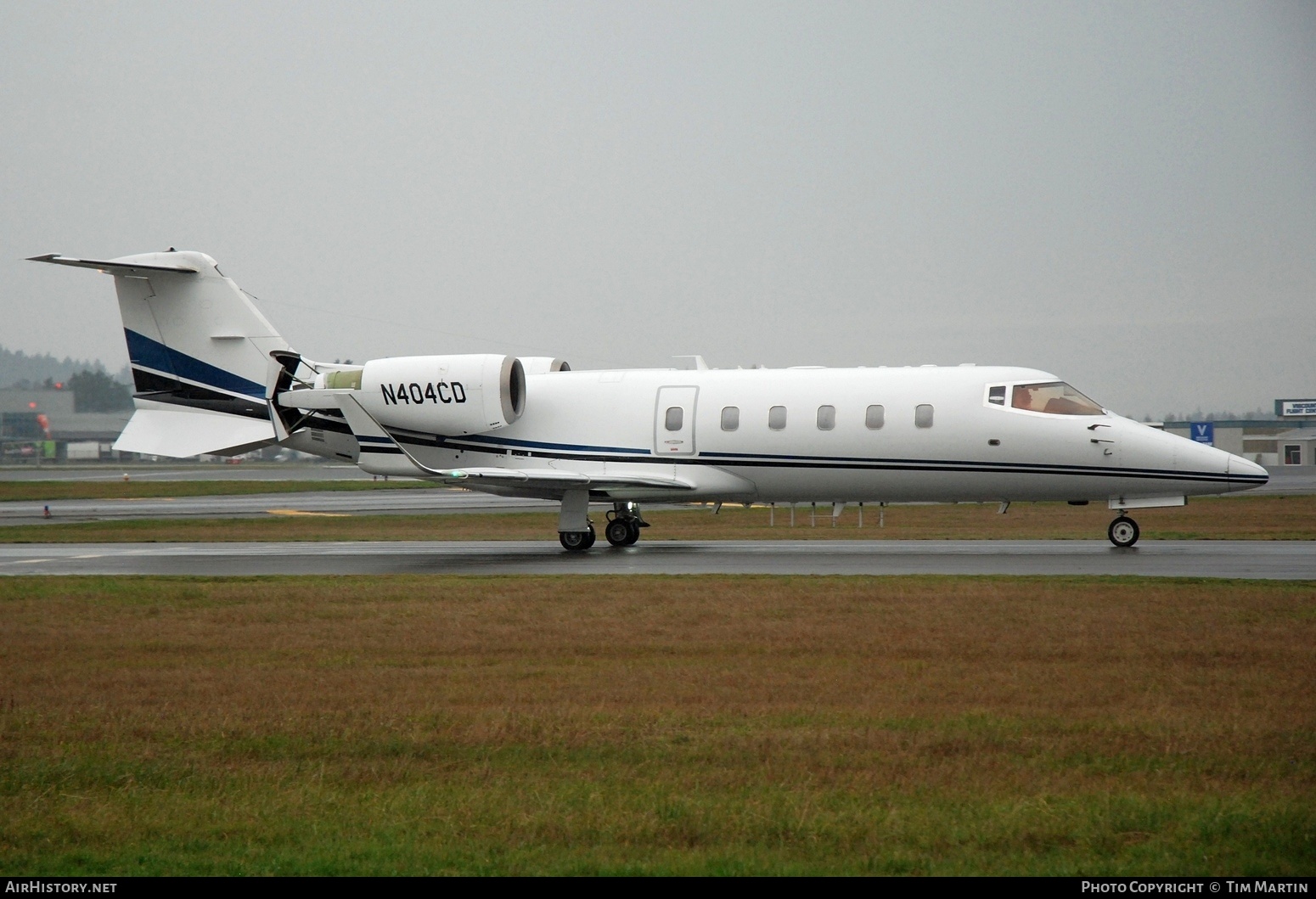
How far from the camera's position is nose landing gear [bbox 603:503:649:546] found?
24.5m

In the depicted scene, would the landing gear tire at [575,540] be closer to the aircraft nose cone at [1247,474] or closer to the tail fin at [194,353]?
the tail fin at [194,353]

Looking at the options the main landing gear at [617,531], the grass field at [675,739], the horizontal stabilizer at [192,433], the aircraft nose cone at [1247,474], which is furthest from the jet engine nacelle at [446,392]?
the aircraft nose cone at [1247,474]

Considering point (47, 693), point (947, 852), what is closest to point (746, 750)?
point (947, 852)

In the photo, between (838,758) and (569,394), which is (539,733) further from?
(569,394)

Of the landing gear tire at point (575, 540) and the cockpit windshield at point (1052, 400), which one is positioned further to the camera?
the landing gear tire at point (575, 540)

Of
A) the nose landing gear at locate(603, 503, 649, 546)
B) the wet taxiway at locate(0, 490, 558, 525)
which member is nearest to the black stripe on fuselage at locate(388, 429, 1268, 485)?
the nose landing gear at locate(603, 503, 649, 546)

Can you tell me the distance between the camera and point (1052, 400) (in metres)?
21.5

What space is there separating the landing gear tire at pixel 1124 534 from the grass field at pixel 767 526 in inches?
117

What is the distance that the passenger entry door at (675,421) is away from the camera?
23297 millimetres

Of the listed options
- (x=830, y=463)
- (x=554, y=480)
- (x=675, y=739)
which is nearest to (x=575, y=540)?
(x=554, y=480)

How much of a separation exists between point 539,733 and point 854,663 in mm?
3340

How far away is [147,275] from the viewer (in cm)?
2562

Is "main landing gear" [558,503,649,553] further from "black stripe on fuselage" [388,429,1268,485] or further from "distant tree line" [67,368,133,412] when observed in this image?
"distant tree line" [67,368,133,412]

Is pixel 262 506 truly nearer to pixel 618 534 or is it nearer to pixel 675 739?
pixel 618 534
